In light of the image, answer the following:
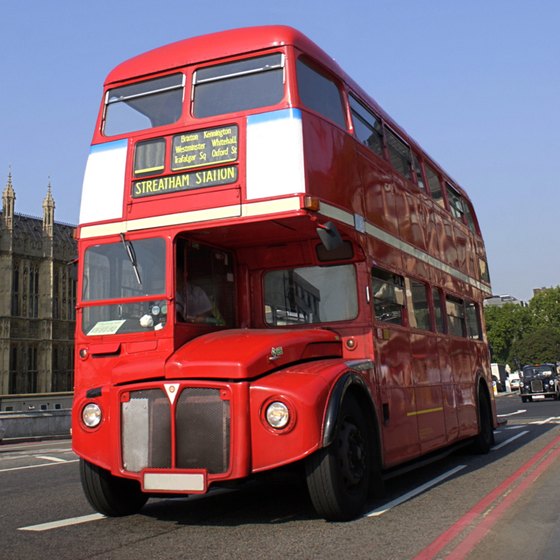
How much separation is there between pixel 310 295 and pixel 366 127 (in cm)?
221

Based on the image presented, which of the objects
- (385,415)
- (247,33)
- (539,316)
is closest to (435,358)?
(385,415)

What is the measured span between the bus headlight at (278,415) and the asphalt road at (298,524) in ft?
2.11

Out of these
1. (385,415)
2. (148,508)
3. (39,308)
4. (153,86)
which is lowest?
(148,508)

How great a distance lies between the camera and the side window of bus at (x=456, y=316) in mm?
11023

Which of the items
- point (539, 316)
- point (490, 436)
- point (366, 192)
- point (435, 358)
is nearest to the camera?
point (366, 192)

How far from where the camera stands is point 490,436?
12.9m

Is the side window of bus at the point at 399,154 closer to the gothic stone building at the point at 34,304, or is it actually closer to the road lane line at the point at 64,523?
the road lane line at the point at 64,523

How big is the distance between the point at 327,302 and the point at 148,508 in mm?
2792

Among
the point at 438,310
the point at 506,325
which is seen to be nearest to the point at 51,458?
the point at 438,310

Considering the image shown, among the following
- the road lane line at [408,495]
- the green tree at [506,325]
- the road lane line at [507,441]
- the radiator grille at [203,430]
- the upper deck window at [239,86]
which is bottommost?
the road lane line at [408,495]

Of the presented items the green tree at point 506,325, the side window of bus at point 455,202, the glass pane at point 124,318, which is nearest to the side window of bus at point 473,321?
the side window of bus at point 455,202

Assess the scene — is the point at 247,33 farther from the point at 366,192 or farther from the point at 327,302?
the point at 327,302

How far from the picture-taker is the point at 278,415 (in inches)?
222

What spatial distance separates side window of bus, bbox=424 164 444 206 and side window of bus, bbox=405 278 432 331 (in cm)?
202
